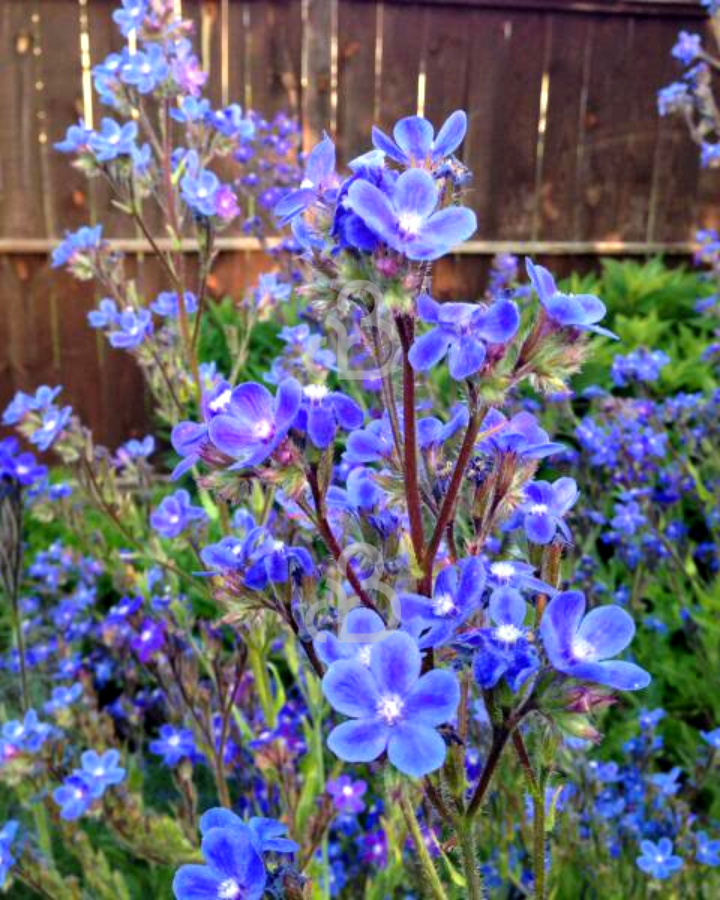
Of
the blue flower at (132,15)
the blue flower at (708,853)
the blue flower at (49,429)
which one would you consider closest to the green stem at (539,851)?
the blue flower at (708,853)

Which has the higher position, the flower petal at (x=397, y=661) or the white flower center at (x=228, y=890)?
the flower petal at (x=397, y=661)

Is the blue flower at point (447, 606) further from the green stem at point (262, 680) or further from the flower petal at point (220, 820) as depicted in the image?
the green stem at point (262, 680)

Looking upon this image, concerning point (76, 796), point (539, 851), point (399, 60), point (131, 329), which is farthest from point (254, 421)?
point (399, 60)

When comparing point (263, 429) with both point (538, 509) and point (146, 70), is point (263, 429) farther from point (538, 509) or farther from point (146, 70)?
point (146, 70)

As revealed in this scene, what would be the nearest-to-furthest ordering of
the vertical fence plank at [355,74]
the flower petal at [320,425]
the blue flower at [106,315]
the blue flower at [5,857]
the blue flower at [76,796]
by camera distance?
the flower petal at [320,425], the blue flower at [5,857], the blue flower at [76,796], the blue flower at [106,315], the vertical fence plank at [355,74]

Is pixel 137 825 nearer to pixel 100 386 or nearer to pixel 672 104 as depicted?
pixel 672 104

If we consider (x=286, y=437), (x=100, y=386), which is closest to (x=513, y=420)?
(x=286, y=437)
